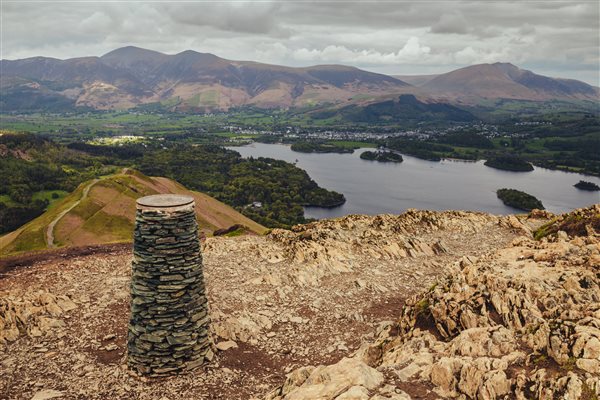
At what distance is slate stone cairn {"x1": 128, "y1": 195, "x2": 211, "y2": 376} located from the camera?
Result: 66.2 feet

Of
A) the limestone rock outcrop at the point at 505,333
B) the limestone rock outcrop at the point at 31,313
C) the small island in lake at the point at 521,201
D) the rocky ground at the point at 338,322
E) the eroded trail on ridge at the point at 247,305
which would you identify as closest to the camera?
the limestone rock outcrop at the point at 505,333

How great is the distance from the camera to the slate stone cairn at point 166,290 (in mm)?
20188

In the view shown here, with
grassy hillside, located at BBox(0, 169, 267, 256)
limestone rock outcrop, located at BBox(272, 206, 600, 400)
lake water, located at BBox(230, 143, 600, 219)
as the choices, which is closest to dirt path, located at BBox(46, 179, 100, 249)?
grassy hillside, located at BBox(0, 169, 267, 256)

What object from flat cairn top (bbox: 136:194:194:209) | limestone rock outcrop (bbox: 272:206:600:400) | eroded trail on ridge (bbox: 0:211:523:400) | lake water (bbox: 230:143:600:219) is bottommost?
lake water (bbox: 230:143:600:219)

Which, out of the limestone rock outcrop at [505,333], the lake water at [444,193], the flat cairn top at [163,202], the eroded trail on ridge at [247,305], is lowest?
the lake water at [444,193]

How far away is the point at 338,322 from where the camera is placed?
88.0ft

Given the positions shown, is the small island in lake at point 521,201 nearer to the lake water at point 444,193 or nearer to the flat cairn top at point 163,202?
the lake water at point 444,193

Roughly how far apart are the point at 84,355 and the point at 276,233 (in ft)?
70.8

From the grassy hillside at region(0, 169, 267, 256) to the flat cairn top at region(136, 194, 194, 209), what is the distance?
40.7m

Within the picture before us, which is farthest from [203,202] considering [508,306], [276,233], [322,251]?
[508,306]

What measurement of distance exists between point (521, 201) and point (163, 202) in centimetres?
14708

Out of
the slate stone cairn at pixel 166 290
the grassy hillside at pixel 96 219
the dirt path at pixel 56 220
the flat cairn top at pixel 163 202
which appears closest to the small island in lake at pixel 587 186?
the grassy hillside at pixel 96 219

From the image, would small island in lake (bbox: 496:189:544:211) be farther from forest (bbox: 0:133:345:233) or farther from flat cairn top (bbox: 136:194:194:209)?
flat cairn top (bbox: 136:194:194:209)

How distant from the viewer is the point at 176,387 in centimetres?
2062
